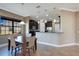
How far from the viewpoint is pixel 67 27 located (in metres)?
7.68

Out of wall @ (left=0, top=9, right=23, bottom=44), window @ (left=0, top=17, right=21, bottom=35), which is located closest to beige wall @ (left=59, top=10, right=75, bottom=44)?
wall @ (left=0, top=9, right=23, bottom=44)

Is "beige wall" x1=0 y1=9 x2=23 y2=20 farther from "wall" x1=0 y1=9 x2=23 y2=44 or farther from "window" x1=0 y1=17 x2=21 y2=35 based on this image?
"window" x1=0 y1=17 x2=21 y2=35

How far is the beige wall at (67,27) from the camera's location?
24.4 ft

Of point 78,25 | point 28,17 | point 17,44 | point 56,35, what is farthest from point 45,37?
point 17,44

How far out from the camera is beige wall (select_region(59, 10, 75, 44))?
743 centimetres

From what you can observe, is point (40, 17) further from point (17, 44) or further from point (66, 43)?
point (17, 44)

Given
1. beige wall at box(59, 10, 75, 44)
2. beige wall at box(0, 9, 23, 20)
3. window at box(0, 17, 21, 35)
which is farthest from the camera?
window at box(0, 17, 21, 35)

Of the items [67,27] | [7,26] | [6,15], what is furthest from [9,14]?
[67,27]

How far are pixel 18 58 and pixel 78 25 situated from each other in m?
6.43

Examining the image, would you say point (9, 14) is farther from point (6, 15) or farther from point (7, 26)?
point (7, 26)

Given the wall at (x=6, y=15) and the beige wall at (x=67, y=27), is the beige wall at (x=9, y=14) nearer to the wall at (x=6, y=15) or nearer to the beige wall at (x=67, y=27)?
the wall at (x=6, y=15)

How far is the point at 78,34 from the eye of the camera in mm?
7820

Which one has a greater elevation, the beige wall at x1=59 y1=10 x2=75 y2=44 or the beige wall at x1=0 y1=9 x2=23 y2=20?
the beige wall at x1=0 y1=9 x2=23 y2=20

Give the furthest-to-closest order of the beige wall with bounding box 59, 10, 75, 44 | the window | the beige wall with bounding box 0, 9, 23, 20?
1. the window
2. the beige wall with bounding box 59, 10, 75, 44
3. the beige wall with bounding box 0, 9, 23, 20
